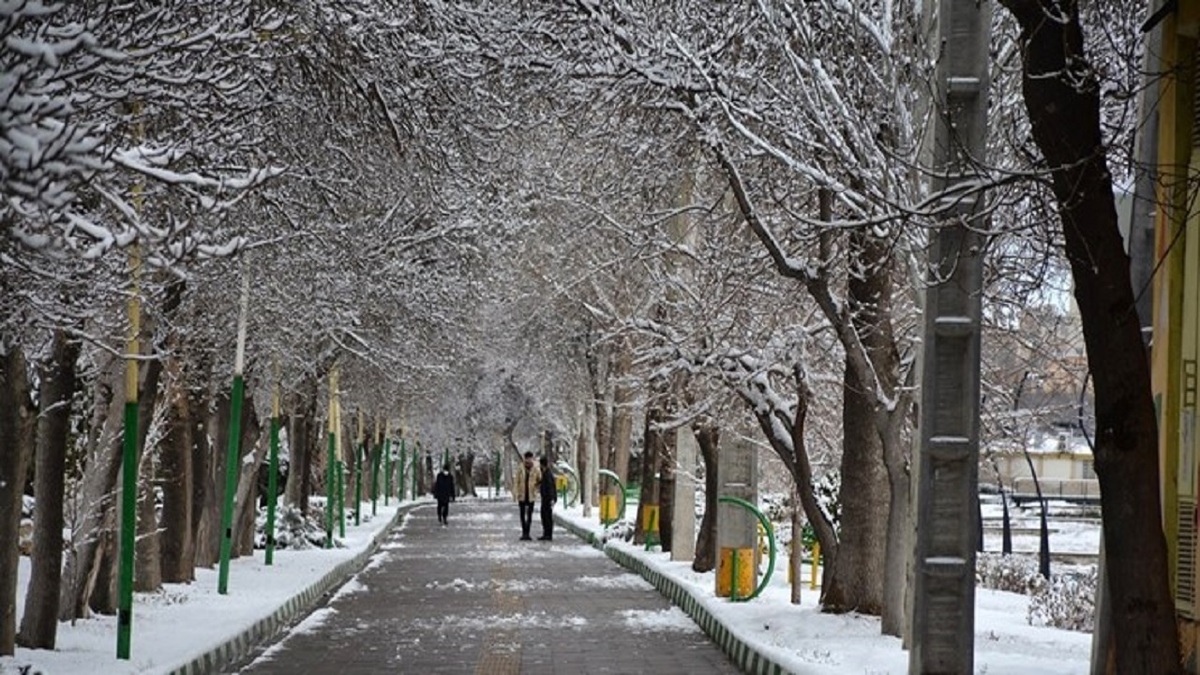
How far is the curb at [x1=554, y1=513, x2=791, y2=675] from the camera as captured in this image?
16.9 metres

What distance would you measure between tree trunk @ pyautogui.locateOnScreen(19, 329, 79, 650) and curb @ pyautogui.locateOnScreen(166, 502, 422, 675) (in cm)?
114

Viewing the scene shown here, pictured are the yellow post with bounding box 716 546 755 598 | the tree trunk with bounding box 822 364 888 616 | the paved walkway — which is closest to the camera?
the paved walkway

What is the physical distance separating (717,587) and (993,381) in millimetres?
5512

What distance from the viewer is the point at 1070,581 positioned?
28.5 m

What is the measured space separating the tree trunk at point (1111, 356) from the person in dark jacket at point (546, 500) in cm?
3569

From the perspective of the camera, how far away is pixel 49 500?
1625 centimetres

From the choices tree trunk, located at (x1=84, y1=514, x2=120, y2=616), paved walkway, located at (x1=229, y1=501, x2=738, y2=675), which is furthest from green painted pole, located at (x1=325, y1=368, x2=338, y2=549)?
tree trunk, located at (x1=84, y1=514, x2=120, y2=616)

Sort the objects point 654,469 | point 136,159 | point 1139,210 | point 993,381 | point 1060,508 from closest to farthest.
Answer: point 136,159 → point 1139,210 → point 993,381 → point 654,469 → point 1060,508

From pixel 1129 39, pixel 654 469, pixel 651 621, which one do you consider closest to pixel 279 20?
pixel 1129 39

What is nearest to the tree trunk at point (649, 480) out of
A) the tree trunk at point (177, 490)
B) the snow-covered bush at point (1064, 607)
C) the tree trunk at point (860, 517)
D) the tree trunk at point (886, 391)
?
the snow-covered bush at point (1064, 607)

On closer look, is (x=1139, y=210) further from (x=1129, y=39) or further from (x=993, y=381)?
(x=993, y=381)

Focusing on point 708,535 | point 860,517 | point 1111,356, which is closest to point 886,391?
point 860,517

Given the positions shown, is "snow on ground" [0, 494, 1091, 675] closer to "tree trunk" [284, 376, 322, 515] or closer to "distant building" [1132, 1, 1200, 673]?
"distant building" [1132, 1, 1200, 673]

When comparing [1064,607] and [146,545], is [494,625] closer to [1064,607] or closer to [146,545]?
[146,545]
